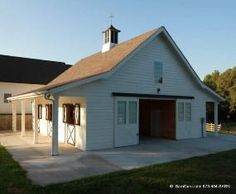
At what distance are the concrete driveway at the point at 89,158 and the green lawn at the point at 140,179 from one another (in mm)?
538

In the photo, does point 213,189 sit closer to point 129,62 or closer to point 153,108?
point 129,62

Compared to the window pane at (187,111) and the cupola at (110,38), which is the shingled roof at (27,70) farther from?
the window pane at (187,111)

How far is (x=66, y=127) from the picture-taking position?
15938 mm

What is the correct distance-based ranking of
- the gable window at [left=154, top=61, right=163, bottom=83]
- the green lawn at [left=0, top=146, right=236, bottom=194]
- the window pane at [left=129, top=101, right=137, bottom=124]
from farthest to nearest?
the gable window at [left=154, top=61, right=163, bottom=83] < the window pane at [left=129, top=101, right=137, bottom=124] < the green lawn at [left=0, top=146, right=236, bottom=194]

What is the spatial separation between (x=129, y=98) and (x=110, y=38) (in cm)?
682

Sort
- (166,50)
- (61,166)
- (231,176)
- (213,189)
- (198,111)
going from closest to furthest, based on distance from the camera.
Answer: (213,189), (231,176), (61,166), (166,50), (198,111)

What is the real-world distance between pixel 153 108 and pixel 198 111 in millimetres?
2898

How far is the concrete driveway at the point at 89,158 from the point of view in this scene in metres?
9.26

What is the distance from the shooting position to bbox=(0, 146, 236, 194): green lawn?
749 centimetres

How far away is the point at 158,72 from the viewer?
667 inches

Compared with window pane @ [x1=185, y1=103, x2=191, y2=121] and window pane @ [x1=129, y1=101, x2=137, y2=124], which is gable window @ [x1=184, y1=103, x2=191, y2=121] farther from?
window pane @ [x1=129, y1=101, x2=137, y2=124]

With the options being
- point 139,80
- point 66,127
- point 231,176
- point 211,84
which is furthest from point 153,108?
point 211,84

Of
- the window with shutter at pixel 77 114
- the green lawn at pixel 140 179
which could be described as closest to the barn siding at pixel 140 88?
the window with shutter at pixel 77 114

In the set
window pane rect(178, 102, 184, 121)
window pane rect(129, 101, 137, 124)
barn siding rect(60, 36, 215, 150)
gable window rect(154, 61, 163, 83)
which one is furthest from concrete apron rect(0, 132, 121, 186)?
window pane rect(178, 102, 184, 121)
